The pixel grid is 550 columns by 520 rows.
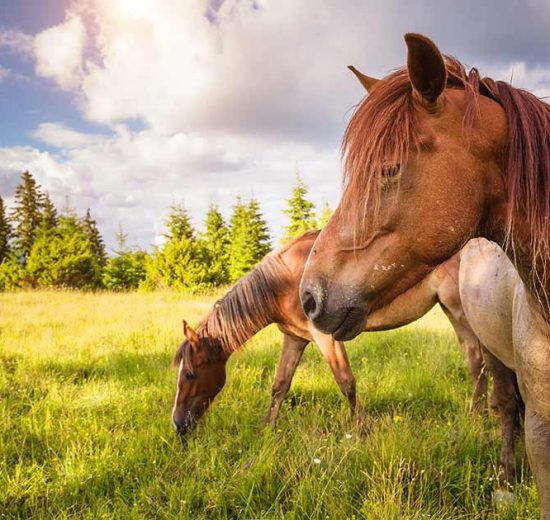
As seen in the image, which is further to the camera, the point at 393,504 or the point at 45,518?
the point at 45,518

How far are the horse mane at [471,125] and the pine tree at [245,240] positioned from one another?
2202cm

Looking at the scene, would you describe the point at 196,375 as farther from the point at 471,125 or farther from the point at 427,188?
the point at 471,125

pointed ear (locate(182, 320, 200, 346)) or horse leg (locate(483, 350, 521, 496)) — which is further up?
pointed ear (locate(182, 320, 200, 346))

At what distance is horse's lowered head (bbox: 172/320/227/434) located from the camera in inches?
154

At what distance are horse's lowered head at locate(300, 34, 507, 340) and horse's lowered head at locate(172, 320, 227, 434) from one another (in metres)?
2.78

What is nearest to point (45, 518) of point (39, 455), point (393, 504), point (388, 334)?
point (39, 455)

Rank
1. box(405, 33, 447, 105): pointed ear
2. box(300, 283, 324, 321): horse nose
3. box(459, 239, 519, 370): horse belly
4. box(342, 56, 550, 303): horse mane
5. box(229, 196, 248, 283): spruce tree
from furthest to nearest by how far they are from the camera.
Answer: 1. box(229, 196, 248, 283): spruce tree
2. box(459, 239, 519, 370): horse belly
3. box(300, 283, 324, 321): horse nose
4. box(342, 56, 550, 303): horse mane
5. box(405, 33, 447, 105): pointed ear

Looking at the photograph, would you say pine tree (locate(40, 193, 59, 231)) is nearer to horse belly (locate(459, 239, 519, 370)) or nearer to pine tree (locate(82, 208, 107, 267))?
pine tree (locate(82, 208, 107, 267))

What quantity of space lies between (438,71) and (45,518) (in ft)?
10.6

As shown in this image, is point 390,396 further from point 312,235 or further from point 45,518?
point 45,518

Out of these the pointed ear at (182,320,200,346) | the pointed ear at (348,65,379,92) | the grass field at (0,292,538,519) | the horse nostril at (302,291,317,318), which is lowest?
the grass field at (0,292,538,519)

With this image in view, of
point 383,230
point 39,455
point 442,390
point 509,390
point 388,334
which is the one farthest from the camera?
point 388,334

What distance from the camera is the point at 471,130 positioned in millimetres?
1397

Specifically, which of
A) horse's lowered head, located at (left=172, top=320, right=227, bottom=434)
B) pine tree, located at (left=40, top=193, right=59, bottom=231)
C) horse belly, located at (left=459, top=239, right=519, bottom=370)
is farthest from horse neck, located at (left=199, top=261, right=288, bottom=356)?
pine tree, located at (left=40, top=193, right=59, bottom=231)
